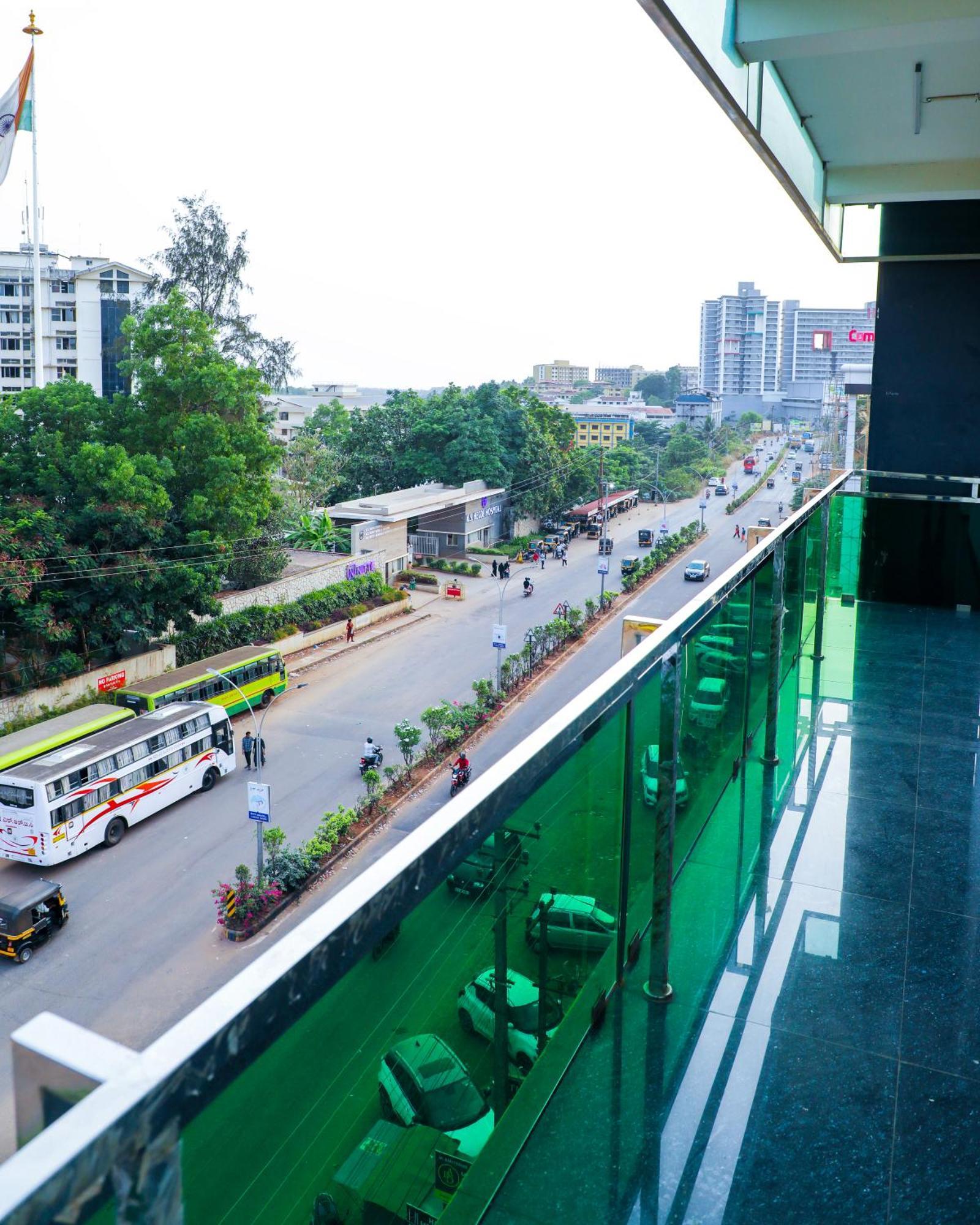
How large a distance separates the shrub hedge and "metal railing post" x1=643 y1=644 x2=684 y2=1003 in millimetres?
14979

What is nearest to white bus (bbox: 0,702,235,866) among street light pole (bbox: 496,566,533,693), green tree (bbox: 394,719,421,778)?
green tree (bbox: 394,719,421,778)

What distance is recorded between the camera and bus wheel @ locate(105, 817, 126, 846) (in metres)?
12.0

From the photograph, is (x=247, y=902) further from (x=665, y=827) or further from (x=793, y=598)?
(x=665, y=827)

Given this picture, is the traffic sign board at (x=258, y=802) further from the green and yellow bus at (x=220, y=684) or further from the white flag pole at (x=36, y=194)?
the white flag pole at (x=36, y=194)

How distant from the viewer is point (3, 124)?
69.4 ft

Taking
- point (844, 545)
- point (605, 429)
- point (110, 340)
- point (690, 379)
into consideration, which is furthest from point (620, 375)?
point (844, 545)

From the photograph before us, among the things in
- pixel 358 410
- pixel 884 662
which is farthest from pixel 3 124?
pixel 884 662

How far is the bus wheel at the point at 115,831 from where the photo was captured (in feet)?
39.4

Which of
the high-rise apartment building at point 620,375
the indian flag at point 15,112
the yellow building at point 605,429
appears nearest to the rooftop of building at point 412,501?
the indian flag at point 15,112

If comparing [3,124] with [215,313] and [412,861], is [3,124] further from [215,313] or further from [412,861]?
[412,861]

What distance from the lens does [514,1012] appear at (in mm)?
906

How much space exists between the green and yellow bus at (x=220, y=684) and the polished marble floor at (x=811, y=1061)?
12.4 meters

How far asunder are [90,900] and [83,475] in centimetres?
548

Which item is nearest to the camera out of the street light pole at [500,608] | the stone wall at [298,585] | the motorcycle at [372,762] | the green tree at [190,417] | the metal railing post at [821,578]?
the metal railing post at [821,578]
